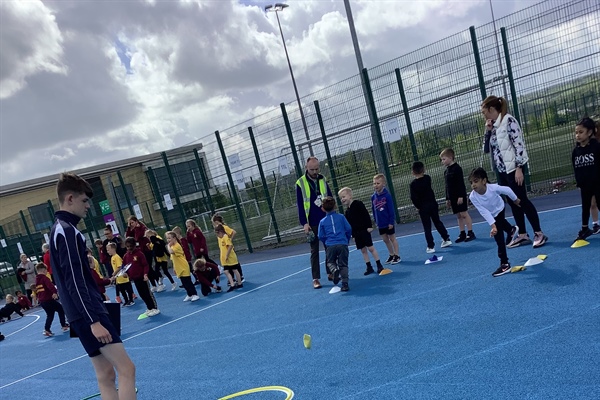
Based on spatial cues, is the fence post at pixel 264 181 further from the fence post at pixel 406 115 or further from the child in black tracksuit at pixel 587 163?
the child in black tracksuit at pixel 587 163

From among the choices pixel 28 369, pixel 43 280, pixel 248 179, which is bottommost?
pixel 28 369

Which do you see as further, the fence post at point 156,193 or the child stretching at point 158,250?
the fence post at point 156,193

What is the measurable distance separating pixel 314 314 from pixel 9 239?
75.8 feet

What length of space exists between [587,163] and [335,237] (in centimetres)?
376

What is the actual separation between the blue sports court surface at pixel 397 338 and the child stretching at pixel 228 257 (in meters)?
0.95

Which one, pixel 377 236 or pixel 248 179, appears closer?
pixel 377 236

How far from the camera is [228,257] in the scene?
34.0 ft

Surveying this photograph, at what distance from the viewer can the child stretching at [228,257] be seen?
10.3m

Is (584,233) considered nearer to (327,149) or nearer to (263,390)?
(263,390)

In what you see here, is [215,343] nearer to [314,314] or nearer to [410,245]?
[314,314]

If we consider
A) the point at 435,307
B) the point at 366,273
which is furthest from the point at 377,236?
the point at 435,307

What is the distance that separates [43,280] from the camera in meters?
10.7

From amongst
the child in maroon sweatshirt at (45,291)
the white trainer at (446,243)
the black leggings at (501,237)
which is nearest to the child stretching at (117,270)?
the child in maroon sweatshirt at (45,291)

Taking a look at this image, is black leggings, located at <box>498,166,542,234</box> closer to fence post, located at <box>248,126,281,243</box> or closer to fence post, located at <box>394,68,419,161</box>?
fence post, located at <box>394,68,419,161</box>
